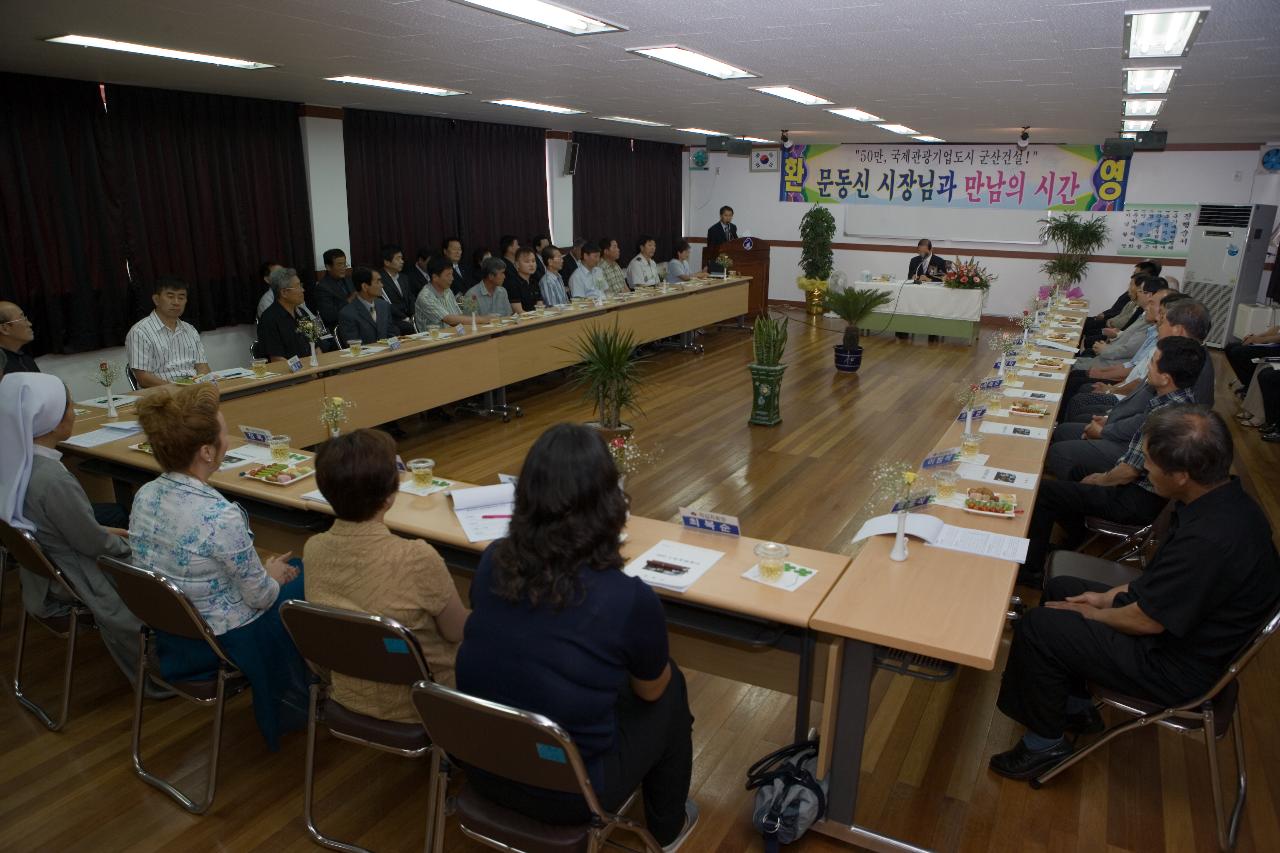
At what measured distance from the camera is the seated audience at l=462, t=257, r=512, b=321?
23.6ft

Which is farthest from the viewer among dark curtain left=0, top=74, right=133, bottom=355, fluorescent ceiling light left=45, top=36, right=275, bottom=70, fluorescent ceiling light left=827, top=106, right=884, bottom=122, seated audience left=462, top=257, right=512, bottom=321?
fluorescent ceiling light left=827, top=106, right=884, bottom=122

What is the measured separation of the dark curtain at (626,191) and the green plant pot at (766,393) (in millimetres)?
5468

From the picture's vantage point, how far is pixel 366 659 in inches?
78.8

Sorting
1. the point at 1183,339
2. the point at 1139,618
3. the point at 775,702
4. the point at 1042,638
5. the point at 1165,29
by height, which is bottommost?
the point at 775,702

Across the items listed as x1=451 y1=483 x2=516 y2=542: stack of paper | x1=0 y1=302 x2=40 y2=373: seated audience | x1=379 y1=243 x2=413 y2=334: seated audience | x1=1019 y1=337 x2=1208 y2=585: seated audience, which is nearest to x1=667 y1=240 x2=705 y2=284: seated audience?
x1=379 y1=243 x2=413 y2=334: seated audience

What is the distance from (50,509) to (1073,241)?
37.6 ft

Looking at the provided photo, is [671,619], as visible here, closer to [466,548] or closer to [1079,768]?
[466,548]

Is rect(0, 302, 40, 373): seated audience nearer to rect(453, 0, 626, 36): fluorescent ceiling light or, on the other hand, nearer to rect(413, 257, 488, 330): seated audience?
rect(453, 0, 626, 36): fluorescent ceiling light

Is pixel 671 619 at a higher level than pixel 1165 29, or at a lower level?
lower

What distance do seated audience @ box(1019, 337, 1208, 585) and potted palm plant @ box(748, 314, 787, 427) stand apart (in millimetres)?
2649

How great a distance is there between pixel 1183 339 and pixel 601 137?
905 cm

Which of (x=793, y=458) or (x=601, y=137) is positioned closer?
(x=793, y=458)

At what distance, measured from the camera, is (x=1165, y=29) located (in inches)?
142

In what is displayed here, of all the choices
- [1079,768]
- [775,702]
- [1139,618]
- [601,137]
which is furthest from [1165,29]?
[601,137]
